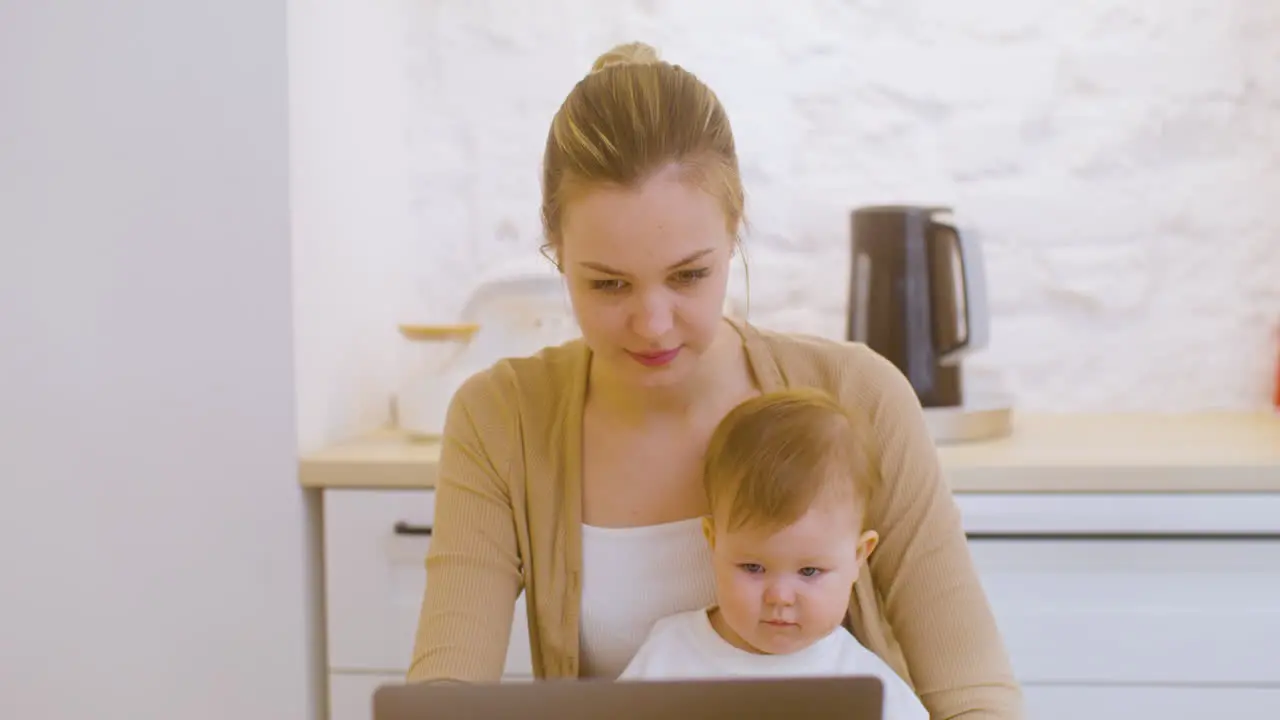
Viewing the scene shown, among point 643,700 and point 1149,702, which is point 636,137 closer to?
point 643,700

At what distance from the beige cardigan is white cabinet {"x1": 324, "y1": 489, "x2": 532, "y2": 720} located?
39 centimetres

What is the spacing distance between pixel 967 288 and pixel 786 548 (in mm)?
847

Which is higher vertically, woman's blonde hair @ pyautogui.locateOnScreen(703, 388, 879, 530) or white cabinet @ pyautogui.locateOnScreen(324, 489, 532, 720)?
woman's blonde hair @ pyautogui.locateOnScreen(703, 388, 879, 530)

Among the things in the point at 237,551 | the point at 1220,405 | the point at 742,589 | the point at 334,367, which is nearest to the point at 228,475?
the point at 237,551

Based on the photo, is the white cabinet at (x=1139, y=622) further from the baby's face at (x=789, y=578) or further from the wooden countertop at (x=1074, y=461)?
the baby's face at (x=789, y=578)

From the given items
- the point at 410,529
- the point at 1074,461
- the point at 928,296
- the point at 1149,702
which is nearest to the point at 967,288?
the point at 928,296

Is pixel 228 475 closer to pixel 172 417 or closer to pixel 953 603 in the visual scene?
pixel 172 417

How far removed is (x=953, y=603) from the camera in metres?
1.20

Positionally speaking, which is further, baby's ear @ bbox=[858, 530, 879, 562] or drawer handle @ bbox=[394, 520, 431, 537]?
drawer handle @ bbox=[394, 520, 431, 537]

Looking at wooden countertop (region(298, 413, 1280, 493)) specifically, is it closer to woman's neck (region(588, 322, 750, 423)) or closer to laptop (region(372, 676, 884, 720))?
woman's neck (region(588, 322, 750, 423))

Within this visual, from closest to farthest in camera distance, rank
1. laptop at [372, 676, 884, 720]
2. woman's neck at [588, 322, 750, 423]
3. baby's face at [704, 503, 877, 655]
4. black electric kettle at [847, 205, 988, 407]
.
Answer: laptop at [372, 676, 884, 720]
baby's face at [704, 503, 877, 655]
woman's neck at [588, 322, 750, 423]
black electric kettle at [847, 205, 988, 407]

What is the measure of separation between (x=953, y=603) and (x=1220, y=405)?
3.70 feet

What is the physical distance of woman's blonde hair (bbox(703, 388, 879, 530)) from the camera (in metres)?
1.09

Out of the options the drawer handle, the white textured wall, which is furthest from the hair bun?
the drawer handle
